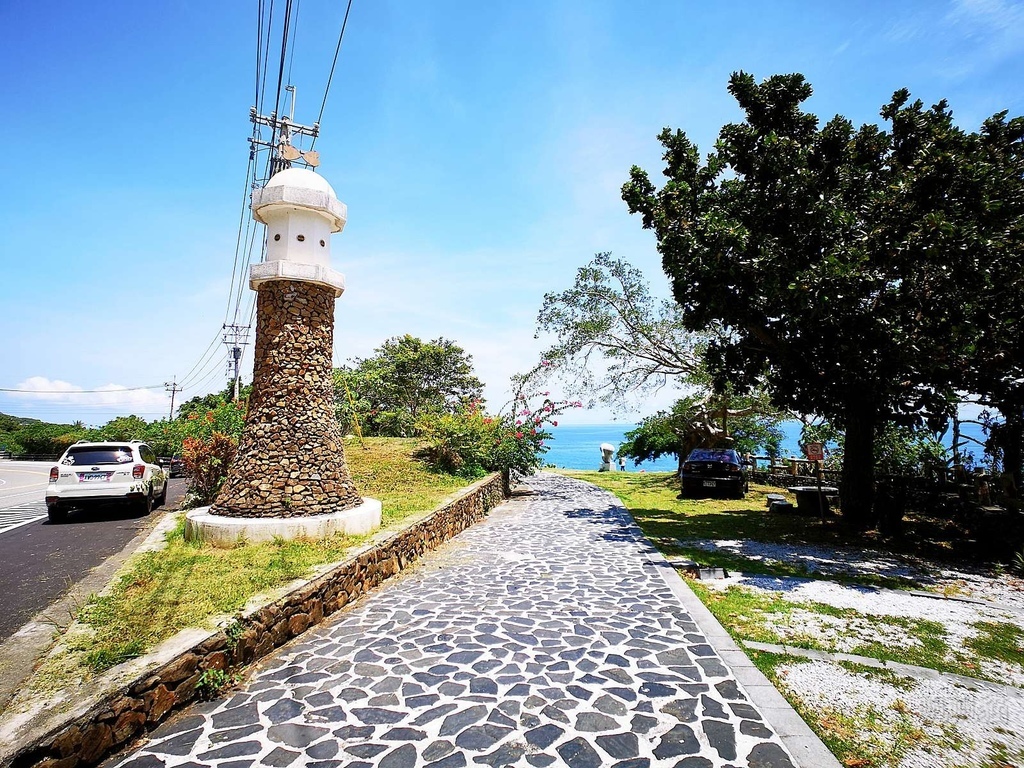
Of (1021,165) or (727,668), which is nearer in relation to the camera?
(727,668)

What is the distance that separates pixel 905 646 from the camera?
16.8 feet

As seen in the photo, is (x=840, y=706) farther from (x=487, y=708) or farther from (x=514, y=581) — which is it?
(x=514, y=581)

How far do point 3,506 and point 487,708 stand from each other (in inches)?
686

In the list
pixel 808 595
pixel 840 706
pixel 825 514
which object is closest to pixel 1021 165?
pixel 825 514

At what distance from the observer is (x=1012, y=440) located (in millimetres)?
12328

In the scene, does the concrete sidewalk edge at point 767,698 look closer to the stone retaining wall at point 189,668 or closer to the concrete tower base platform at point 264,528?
the stone retaining wall at point 189,668

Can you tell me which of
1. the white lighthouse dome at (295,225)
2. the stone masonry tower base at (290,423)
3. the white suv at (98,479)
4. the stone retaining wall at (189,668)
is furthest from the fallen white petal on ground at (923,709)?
the white suv at (98,479)

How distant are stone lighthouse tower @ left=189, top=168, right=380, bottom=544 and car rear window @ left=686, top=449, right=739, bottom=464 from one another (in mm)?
12180

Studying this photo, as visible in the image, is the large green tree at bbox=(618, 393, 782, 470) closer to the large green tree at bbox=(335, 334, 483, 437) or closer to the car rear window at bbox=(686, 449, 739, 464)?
the car rear window at bbox=(686, 449, 739, 464)

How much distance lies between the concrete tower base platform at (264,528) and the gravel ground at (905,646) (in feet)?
17.4

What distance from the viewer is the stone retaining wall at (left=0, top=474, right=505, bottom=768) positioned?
2.94m

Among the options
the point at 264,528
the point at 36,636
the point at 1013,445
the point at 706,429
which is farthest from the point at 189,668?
the point at 706,429

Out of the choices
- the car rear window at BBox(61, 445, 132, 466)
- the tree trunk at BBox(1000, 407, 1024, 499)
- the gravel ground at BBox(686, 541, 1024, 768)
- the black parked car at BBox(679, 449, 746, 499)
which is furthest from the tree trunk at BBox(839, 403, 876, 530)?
the car rear window at BBox(61, 445, 132, 466)

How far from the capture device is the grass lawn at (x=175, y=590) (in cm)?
390
